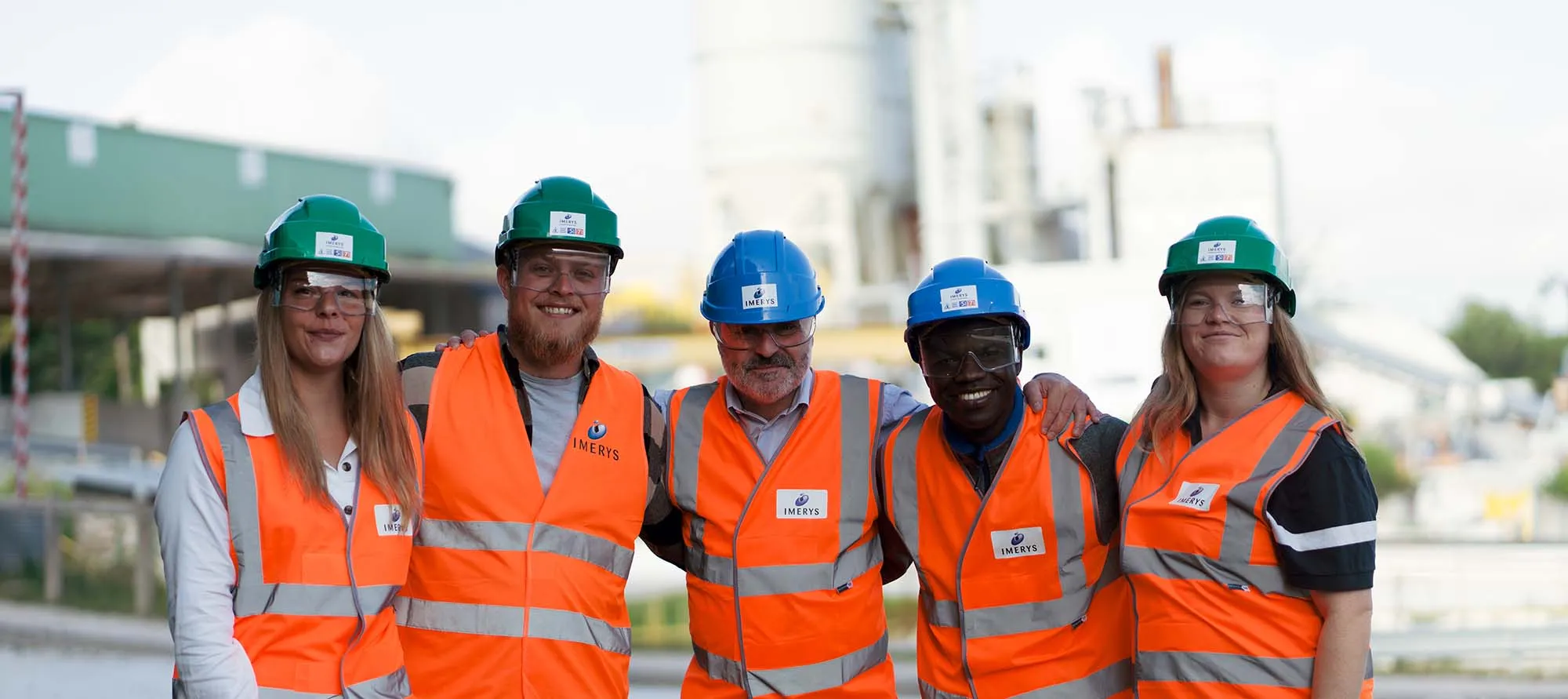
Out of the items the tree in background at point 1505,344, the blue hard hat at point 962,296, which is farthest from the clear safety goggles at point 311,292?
the tree in background at point 1505,344

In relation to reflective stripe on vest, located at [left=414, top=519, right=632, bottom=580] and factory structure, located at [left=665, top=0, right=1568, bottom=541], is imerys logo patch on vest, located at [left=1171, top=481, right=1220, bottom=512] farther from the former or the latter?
factory structure, located at [left=665, top=0, right=1568, bottom=541]

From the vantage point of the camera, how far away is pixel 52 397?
2273 cm

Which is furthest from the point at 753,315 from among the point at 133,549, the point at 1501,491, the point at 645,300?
the point at 645,300

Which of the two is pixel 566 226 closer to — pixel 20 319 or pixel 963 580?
pixel 963 580

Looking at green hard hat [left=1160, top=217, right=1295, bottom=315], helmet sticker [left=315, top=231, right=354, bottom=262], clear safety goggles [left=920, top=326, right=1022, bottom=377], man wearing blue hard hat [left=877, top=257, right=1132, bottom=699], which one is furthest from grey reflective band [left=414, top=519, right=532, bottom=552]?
green hard hat [left=1160, top=217, right=1295, bottom=315]

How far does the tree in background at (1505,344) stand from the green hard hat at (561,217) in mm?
68313

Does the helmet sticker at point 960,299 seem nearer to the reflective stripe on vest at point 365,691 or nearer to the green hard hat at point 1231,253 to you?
the green hard hat at point 1231,253

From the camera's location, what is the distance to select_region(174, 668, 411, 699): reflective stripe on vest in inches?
130

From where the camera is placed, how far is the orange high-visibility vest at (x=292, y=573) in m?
3.31

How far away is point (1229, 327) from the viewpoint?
3.64 metres

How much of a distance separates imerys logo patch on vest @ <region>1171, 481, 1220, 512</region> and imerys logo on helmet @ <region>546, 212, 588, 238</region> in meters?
1.84

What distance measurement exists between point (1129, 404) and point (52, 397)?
19.8 m

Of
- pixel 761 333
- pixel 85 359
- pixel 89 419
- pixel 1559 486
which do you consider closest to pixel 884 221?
pixel 1559 486

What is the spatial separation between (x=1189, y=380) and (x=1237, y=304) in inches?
9.5
